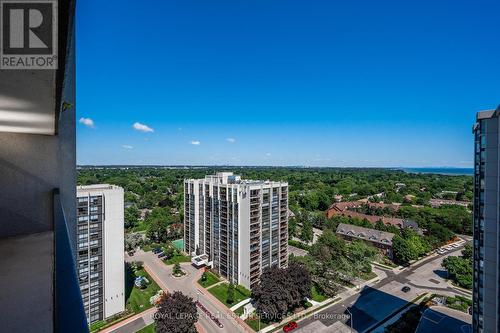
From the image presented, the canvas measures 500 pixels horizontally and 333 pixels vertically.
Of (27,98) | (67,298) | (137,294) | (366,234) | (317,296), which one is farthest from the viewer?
(366,234)

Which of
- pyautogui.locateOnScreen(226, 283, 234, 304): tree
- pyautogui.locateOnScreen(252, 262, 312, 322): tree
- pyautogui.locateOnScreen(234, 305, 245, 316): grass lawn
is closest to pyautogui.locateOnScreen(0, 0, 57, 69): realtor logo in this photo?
pyautogui.locateOnScreen(252, 262, 312, 322): tree

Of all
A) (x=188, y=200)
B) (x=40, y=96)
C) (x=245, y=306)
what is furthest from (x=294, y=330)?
(x=40, y=96)

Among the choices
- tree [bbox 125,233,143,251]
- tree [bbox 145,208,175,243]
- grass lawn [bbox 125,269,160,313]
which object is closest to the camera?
grass lawn [bbox 125,269,160,313]

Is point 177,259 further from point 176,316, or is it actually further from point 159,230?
point 176,316

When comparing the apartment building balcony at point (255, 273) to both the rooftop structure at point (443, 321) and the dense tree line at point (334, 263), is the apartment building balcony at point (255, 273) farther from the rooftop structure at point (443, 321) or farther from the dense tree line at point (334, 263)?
the rooftop structure at point (443, 321)

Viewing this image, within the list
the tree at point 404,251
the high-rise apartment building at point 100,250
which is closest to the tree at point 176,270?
the high-rise apartment building at point 100,250

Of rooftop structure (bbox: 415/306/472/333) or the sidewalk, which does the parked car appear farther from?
rooftop structure (bbox: 415/306/472/333)

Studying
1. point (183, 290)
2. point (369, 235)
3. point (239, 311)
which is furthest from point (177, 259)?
point (369, 235)
